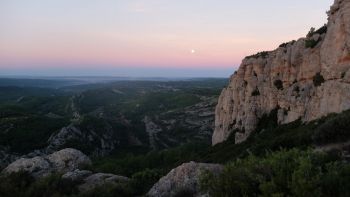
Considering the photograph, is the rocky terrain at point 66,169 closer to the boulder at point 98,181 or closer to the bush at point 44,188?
the boulder at point 98,181

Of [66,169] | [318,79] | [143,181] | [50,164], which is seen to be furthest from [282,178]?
[318,79]

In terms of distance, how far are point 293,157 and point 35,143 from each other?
95162mm

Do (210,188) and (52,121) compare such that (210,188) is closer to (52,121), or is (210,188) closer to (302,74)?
(302,74)

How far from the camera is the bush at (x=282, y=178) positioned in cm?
815

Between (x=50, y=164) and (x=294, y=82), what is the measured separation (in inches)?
1205

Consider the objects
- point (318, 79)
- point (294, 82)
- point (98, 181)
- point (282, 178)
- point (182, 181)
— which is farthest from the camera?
point (294, 82)

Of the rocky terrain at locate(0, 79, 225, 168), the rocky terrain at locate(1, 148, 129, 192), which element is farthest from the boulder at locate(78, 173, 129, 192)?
the rocky terrain at locate(0, 79, 225, 168)

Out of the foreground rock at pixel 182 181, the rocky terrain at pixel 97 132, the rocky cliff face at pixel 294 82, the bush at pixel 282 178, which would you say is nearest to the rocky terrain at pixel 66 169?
the foreground rock at pixel 182 181

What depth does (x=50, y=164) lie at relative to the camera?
74.2 ft

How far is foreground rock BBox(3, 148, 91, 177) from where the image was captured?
69.3 feet

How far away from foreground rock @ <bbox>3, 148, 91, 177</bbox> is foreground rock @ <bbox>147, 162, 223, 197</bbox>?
334 inches

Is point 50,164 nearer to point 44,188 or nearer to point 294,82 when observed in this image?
point 44,188

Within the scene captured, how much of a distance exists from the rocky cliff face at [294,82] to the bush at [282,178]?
23430 millimetres

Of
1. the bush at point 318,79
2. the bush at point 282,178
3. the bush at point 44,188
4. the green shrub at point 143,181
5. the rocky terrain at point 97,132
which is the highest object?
the bush at point 318,79
